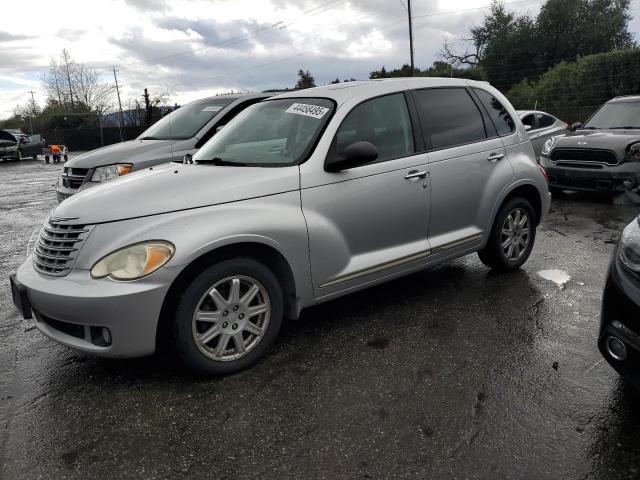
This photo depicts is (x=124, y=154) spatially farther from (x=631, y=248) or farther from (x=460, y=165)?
(x=631, y=248)

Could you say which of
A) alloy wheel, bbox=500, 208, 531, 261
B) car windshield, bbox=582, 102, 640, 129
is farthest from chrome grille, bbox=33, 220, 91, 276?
car windshield, bbox=582, 102, 640, 129

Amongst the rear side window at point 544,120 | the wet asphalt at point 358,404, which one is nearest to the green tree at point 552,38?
the rear side window at point 544,120

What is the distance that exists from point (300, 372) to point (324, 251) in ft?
2.64

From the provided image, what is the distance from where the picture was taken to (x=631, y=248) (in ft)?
8.99

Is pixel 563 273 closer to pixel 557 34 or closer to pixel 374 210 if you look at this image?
pixel 374 210

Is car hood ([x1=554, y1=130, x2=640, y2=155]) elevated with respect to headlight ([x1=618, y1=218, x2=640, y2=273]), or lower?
elevated

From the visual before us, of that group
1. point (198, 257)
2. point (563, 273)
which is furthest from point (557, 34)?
point (198, 257)

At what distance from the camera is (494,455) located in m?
2.46

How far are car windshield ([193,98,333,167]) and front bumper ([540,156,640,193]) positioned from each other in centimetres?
632

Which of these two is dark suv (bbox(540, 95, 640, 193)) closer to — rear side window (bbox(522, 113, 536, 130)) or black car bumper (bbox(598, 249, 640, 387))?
rear side window (bbox(522, 113, 536, 130))

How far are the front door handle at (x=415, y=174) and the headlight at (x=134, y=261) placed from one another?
1.90 m

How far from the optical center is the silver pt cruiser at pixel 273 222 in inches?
116

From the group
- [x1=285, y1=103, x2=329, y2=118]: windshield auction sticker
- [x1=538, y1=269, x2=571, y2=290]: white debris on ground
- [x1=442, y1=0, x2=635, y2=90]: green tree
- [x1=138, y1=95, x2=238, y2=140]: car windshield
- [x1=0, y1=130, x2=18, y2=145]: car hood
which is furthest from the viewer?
[x1=442, y1=0, x2=635, y2=90]: green tree

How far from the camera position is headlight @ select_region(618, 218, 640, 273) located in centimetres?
267
